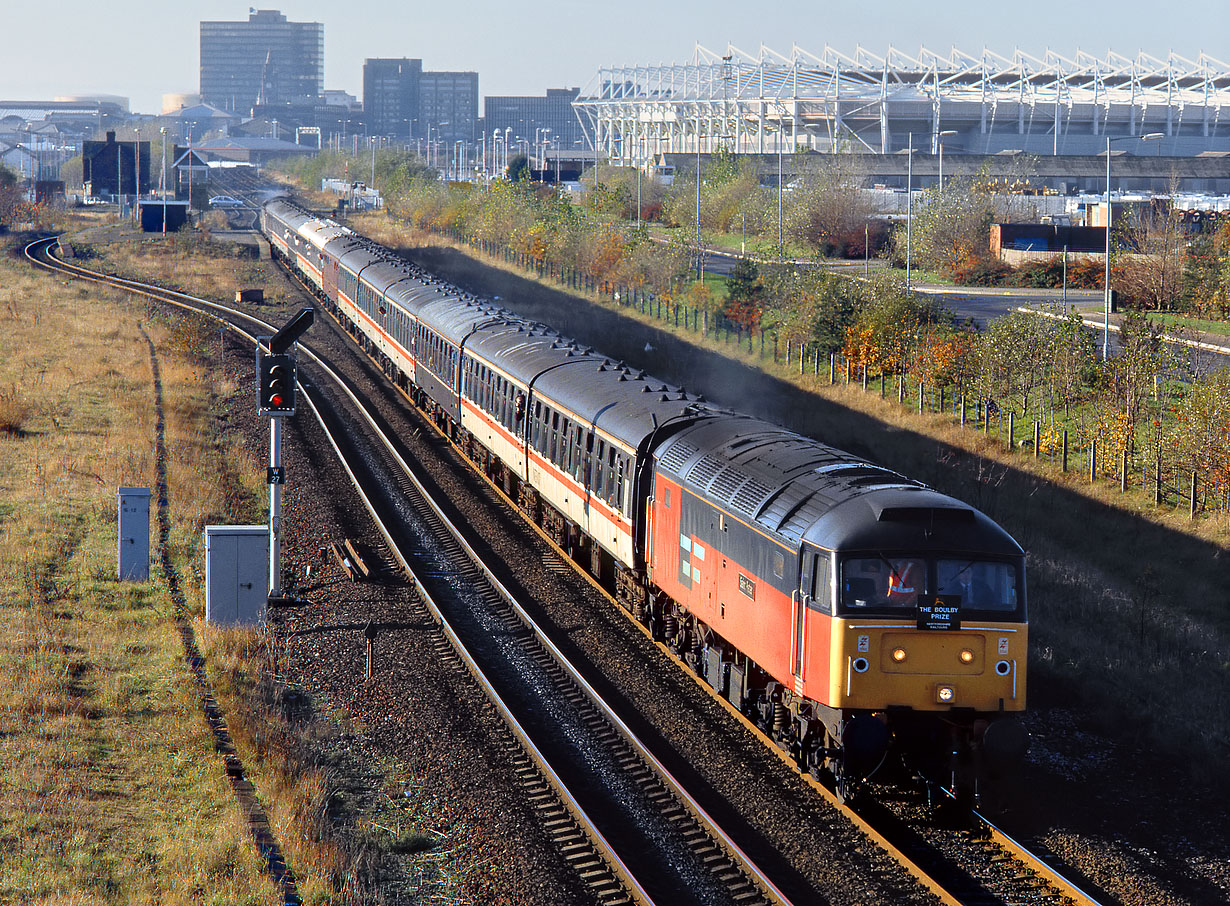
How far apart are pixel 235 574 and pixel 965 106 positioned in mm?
126771

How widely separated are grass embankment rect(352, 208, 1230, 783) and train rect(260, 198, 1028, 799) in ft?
11.9

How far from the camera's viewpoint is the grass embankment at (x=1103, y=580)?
16.2 metres

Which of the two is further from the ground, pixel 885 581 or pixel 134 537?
pixel 885 581

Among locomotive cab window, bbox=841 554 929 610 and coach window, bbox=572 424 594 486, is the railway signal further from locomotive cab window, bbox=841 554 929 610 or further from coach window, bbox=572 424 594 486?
locomotive cab window, bbox=841 554 929 610

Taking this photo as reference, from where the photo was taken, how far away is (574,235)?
66.5m

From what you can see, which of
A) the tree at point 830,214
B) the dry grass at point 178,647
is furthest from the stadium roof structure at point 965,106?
the dry grass at point 178,647

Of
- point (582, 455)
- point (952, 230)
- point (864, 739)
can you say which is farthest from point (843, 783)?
point (952, 230)

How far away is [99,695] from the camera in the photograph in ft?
53.2

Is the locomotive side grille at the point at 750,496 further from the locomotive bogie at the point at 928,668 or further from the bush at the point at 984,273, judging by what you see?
the bush at the point at 984,273

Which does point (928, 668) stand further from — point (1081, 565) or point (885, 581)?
point (1081, 565)

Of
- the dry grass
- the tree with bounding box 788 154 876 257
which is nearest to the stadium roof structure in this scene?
the tree with bounding box 788 154 876 257

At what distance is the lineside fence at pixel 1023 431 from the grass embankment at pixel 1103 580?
1.03ft

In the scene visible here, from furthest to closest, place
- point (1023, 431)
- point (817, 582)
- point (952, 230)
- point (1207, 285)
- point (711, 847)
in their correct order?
point (952, 230) → point (1207, 285) → point (1023, 431) → point (817, 582) → point (711, 847)

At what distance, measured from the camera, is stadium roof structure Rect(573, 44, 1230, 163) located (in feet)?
436
